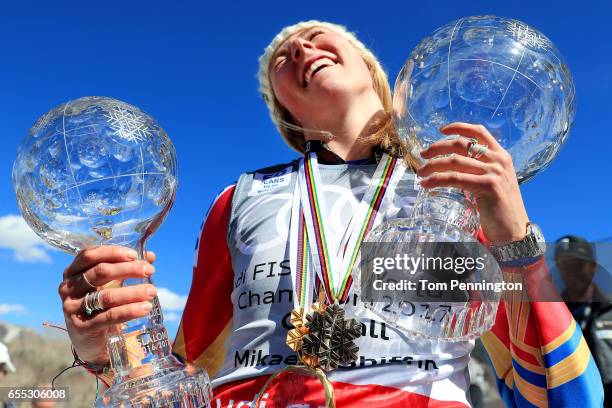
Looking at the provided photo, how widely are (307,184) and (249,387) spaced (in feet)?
2.49

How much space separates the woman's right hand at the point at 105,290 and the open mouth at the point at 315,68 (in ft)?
3.59

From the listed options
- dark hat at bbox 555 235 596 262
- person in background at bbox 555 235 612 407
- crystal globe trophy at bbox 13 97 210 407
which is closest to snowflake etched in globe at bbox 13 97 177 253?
crystal globe trophy at bbox 13 97 210 407

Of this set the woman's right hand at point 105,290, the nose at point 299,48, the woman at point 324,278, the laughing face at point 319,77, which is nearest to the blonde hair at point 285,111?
the woman at point 324,278

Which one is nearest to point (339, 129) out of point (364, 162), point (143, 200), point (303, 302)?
point (364, 162)

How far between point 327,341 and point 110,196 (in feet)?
2.31

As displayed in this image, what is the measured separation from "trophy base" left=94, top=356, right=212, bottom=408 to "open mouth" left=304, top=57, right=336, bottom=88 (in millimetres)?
1260

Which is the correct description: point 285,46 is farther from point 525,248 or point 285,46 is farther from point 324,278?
point 525,248

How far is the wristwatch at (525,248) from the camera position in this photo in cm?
134

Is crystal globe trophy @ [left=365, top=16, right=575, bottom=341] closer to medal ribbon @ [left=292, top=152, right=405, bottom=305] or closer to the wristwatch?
the wristwatch

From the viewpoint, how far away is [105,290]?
1.43 meters

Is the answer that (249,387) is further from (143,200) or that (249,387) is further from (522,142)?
(522,142)

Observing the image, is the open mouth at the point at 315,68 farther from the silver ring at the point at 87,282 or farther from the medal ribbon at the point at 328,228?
the silver ring at the point at 87,282

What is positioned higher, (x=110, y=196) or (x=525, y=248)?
(x=110, y=196)

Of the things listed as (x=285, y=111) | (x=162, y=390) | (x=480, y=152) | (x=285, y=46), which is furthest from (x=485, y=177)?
(x=285, y=111)
